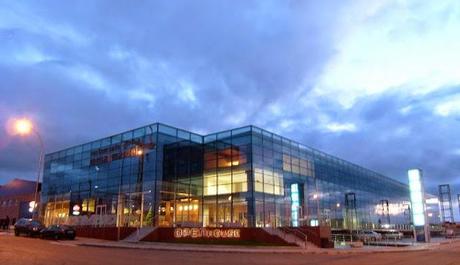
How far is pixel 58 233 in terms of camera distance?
41125 mm

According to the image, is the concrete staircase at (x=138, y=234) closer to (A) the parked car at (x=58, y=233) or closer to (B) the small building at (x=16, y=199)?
(A) the parked car at (x=58, y=233)

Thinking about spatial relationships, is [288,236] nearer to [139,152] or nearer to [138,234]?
[138,234]

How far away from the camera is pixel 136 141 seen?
177ft

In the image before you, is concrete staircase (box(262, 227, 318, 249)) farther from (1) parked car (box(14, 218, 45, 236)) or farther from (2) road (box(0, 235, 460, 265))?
(1) parked car (box(14, 218, 45, 236))

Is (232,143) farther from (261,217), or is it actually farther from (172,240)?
(172,240)

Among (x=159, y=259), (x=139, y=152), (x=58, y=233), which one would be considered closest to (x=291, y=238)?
(x=159, y=259)

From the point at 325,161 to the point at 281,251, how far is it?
1473 inches

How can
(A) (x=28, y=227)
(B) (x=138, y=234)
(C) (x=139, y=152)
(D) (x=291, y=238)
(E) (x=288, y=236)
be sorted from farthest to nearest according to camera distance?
(C) (x=139, y=152) → (A) (x=28, y=227) → (B) (x=138, y=234) → (E) (x=288, y=236) → (D) (x=291, y=238)

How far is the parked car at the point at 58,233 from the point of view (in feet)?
135

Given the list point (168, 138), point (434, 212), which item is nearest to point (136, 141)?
point (168, 138)

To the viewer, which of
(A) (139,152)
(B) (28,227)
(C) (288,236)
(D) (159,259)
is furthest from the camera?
(A) (139,152)

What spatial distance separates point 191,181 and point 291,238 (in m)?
19.3

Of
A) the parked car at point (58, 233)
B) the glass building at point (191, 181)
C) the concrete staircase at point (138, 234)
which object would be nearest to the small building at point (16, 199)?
the glass building at point (191, 181)

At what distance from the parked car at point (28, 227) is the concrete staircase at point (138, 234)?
9.62 meters
